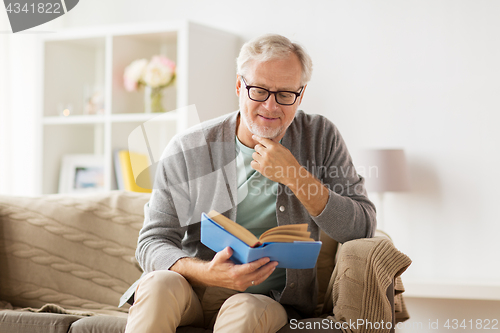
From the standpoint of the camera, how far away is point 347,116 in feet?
9.32

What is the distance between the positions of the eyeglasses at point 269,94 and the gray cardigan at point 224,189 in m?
0.15

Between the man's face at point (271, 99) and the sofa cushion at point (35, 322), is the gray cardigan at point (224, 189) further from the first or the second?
the sofa cushion at point (35, 322)

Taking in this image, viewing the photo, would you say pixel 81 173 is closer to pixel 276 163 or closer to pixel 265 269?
pixel 276 163

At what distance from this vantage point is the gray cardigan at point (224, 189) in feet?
4.94

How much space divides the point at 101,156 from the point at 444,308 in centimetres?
219

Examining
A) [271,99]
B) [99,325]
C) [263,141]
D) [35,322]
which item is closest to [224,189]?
[263,141]

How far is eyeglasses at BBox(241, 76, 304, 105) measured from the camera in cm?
149

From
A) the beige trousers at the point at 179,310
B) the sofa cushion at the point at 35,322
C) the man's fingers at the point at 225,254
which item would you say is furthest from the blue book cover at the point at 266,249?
the sofa cushion at the point at 35,322

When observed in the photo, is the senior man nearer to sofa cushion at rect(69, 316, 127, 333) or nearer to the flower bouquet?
sofa cushion at rect(69, 316, 127, 333)

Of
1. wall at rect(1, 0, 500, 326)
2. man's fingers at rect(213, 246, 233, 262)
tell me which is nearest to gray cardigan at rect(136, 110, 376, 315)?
man's fingers at rect(213, 246, 233, 262)

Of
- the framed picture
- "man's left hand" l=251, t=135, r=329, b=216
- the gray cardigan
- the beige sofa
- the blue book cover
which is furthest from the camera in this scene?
the framed picture

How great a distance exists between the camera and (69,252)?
195 centimetres

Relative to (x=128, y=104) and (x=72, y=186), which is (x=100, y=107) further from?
(x=72, y=186)

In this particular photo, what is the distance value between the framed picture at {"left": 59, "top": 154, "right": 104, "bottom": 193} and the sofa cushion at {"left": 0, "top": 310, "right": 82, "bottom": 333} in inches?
59.1
